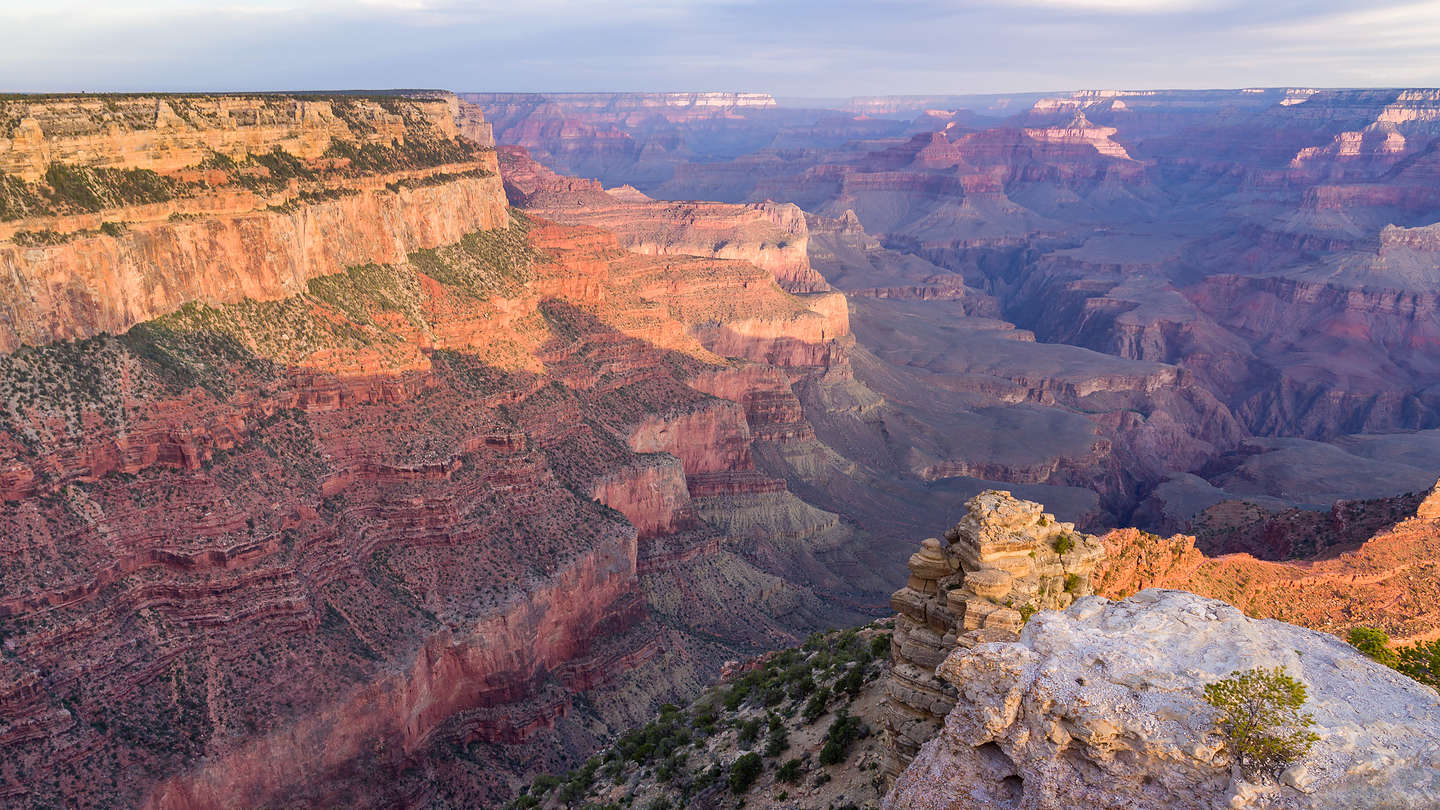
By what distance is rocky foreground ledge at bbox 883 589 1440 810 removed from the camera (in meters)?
14.5

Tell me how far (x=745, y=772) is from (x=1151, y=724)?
1671cm

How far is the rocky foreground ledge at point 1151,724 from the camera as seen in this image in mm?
14469

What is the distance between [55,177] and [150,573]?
18.0 m

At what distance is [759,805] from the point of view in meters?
28.3

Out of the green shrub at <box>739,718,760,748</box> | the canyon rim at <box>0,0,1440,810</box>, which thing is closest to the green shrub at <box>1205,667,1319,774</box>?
the canyon rim at <box>0,0,1440,810</box>

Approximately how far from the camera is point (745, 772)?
98.3 ft

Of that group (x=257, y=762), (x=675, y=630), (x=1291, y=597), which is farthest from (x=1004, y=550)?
(x=675, y=630)

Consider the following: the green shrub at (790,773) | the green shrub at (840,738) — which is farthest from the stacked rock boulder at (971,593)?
the green shrub at (790,773)

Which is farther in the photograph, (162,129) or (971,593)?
(162,129)

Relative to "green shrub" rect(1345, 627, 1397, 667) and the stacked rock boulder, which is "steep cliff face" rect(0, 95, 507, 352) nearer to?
the stacked rock boulder

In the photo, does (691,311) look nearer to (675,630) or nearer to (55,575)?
(675,630)

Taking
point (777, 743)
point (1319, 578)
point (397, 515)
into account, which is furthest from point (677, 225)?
point (777, 743)

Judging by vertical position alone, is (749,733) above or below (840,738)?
below

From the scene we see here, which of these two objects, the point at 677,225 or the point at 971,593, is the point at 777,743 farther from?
the point at 677,225
